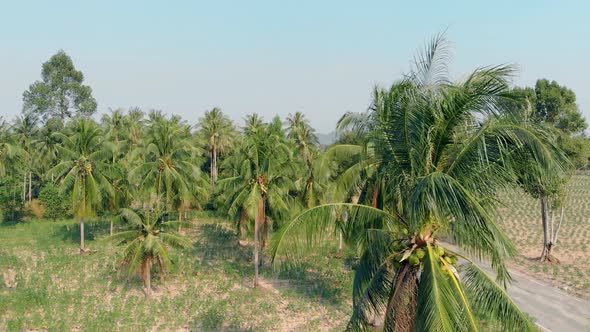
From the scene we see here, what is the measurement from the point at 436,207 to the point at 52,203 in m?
42.2

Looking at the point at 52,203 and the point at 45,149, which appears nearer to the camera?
the point at 52,203

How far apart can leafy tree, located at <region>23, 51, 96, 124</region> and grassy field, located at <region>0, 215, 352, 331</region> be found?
32785 mm

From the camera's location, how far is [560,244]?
3073cm

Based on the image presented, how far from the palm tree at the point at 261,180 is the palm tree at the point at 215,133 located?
28.0 m

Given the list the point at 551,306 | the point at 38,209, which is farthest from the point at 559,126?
the point at 38,209

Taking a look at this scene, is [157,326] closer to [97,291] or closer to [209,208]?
[97,291]

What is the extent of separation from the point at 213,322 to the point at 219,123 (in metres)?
34.3

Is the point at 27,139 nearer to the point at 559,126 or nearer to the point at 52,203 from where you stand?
the point at 52,203

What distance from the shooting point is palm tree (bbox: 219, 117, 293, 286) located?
69.5 feet

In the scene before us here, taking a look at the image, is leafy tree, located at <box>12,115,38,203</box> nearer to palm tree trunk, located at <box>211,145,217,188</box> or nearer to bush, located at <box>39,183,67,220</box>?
bush, located at <box>39,183,67,220</box>

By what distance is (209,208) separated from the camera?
44.8 metres

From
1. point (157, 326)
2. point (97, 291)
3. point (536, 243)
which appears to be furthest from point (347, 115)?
point (536, 243)

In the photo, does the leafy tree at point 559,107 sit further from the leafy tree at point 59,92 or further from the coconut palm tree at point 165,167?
the leafy tree at point 59,92

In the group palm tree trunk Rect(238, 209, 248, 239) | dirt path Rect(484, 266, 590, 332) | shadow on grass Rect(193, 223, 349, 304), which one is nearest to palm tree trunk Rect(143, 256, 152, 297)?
shadow on grass Rect(193, 223, 349, 304)
